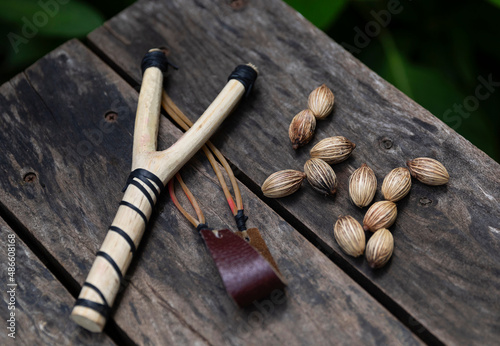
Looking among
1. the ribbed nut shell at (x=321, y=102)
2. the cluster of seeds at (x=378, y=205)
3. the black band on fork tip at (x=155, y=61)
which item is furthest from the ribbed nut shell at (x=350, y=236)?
the black band on fork tip at (x=155, y=61)

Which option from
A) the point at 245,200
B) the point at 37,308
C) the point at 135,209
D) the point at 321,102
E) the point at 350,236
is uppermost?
the point at 321,102

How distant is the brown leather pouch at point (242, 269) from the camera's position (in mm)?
891

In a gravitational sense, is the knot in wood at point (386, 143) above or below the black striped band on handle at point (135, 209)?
above

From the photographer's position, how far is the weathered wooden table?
910 mm

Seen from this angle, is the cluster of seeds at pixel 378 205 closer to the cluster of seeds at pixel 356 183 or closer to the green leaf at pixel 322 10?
the cluster of seeds at pixel 356 183

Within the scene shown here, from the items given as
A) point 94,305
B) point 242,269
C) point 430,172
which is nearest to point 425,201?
point 430,172

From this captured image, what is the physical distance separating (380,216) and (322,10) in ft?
2.48

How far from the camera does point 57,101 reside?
48.5 inches

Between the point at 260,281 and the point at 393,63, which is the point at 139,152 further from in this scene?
the point at 393,63

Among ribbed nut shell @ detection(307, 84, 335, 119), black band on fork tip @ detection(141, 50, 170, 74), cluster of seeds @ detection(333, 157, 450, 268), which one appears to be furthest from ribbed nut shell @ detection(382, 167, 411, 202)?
black band on fork tip @ detection(141, 50, 170, 74)

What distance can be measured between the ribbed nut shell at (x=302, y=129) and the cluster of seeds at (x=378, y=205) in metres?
0.14

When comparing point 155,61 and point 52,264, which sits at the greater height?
point 155,61

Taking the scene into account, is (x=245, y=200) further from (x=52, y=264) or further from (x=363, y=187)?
(x=52, y=264)

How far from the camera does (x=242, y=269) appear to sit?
901mm
